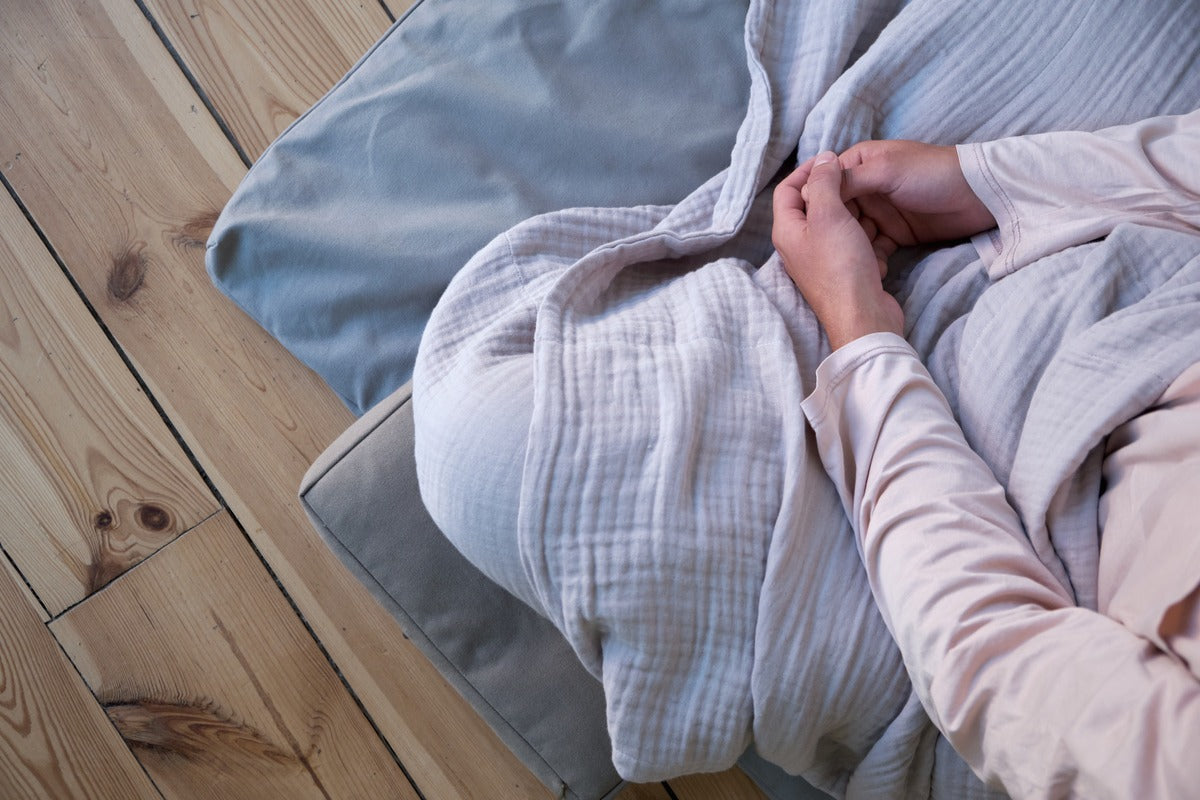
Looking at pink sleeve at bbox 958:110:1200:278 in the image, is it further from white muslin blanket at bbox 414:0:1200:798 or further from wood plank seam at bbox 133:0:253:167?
wood plank seam at bbox 133:0:253:167

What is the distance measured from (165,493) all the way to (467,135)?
458mm

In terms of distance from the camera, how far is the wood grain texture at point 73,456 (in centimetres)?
87

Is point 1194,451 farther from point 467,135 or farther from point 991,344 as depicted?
point 467,135

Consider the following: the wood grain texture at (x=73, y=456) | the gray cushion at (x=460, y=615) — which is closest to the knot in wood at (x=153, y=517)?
the wood grain texture at (x=73, y=456)

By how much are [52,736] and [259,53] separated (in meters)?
0.71

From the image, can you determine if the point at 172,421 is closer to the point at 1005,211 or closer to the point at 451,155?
the point at 451,155

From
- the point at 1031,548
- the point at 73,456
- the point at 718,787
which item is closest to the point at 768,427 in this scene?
the point at 1031,548

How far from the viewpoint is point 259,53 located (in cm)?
95

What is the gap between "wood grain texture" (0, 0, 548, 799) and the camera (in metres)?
0.85

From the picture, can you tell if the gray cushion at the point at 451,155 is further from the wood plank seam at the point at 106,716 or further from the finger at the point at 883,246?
the wood plank seam at the point at 106,716

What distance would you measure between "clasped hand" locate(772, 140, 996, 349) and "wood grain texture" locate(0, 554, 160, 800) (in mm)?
752

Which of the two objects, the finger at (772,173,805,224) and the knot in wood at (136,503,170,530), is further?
the knot in wood at (136,503,170,530)

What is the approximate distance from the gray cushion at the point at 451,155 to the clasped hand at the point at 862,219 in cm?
16

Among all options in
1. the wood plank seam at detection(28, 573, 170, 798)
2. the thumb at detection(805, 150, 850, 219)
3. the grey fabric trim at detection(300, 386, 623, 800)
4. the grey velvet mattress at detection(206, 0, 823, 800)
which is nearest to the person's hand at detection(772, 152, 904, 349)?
the thumb at detection(805, 150, 850, 219)
